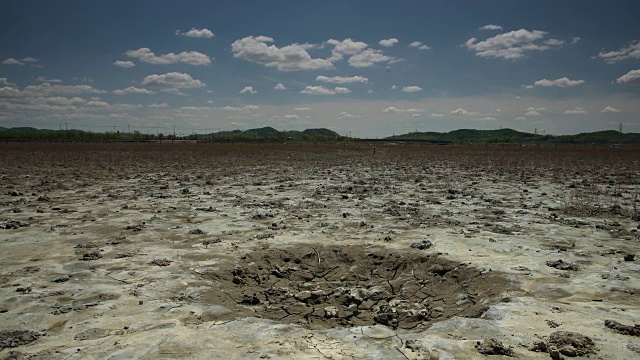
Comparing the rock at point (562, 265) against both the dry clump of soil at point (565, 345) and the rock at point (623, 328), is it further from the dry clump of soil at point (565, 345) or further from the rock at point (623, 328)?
the dry clump of soil at point (565, 345)

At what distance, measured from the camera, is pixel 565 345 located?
3.61m

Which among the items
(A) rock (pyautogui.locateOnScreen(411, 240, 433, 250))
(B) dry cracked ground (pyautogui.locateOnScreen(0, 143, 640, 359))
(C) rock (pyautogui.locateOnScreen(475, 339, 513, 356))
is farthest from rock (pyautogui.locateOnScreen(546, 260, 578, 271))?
(C) rock (pyautogui.locateOnScreen(475, 339, 513, 356))

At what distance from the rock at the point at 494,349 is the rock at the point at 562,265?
2992 millimetres

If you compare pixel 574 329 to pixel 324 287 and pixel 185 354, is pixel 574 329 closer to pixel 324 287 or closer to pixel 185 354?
pixel 324 287

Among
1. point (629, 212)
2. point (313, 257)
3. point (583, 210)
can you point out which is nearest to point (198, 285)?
point (313, 257)

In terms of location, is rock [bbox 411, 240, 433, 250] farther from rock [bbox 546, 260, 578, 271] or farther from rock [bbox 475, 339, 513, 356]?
rock [bbox 475, 339, 513, 356]

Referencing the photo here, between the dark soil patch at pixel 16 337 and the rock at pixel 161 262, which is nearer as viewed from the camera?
the dark soil patch at pixel 16 337

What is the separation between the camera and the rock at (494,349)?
3.54m

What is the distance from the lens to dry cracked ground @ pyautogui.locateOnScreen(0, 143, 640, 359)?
3.75 m

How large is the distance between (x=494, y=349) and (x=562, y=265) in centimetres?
319

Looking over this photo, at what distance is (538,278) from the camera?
219 inches

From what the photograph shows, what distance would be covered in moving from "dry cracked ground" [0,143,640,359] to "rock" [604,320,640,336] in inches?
0.6

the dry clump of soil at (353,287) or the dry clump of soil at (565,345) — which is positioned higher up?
the dry clump of soil at (565,345)

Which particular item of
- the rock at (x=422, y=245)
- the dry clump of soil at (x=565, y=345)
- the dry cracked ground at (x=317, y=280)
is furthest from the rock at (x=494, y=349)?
the rock at (x=422, y=245)
